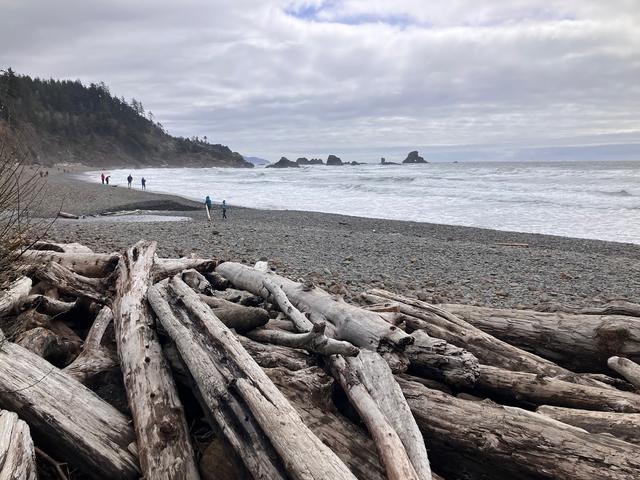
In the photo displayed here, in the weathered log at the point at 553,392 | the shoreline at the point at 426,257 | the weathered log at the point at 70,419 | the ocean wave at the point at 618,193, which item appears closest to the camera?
the weathered log at the point at 70,419

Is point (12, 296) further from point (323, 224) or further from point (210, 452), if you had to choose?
point (323, 224)

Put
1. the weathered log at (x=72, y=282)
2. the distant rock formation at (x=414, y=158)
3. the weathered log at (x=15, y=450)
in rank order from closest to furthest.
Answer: the weathered log at (x=15, y=450) < the weathered log at (x=72, y=282) < the distant rock formation at (x=414, y=158)

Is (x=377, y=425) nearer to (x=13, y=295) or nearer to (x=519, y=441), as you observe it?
(x=519, y=441)

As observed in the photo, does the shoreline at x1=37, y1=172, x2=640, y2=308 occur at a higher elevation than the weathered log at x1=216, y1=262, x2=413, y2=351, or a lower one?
lower

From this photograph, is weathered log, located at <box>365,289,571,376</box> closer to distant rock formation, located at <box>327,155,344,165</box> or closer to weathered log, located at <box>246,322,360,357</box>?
weathered log, located at <box>246,322,360,357</box>

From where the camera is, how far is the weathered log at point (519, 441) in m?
2.55

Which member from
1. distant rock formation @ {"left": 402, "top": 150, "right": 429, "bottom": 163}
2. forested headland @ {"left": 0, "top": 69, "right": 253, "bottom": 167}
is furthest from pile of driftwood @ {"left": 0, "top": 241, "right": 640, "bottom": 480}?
distant rock formation @ {"left": 402, "top": 150, "right": 429, "bottom": 163}

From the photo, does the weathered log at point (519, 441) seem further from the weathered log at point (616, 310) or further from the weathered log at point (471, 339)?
the weathered log at point (616, 310)

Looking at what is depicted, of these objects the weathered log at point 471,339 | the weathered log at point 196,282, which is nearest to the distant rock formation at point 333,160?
the weathered log at point 196,282

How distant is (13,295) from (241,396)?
2.58 m

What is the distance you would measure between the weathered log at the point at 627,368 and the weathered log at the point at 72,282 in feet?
14.2

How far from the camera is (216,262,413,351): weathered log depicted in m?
3.63

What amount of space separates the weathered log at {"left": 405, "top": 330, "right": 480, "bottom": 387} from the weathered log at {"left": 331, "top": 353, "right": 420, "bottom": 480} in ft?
2.07

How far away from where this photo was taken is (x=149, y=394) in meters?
3.06
